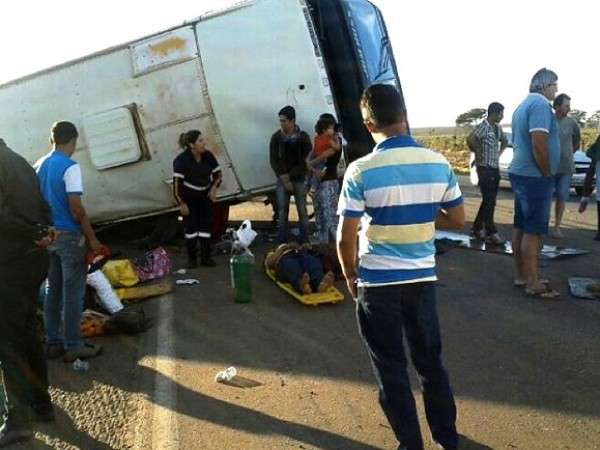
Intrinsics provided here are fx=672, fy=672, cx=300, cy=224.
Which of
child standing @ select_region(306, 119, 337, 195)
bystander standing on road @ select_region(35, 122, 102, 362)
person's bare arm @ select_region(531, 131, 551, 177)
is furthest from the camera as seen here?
child standing @ select_region(306, 119, 337, 195)

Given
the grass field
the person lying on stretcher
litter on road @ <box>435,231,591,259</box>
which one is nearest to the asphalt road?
the person lying on stretcher

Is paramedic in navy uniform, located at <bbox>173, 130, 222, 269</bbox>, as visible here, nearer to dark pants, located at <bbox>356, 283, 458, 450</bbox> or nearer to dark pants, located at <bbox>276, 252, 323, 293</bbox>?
dark pants, located at <bbox>276, 252, 323, 293</bbox>

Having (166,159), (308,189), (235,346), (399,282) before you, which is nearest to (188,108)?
(166,159)

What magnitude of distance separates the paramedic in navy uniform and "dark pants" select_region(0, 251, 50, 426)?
14.5 ft

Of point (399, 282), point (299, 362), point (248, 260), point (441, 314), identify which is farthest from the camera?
point (248, 260)

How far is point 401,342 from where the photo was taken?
11.0 ft

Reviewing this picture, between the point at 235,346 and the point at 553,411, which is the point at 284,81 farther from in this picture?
the point at 553,411

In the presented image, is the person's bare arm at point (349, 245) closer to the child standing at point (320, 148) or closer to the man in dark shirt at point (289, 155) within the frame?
the child standing at point (320, 148)

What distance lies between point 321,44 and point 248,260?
3929 millimetres

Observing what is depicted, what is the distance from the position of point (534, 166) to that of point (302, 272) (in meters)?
2.50

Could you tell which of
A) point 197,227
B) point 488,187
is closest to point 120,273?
point 197,227

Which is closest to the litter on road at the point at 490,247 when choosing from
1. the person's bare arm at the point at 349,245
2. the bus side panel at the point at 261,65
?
the bus side panel at the point at 261,65

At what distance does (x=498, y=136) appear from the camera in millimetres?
9609

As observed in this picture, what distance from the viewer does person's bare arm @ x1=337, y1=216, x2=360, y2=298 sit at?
3266mm
